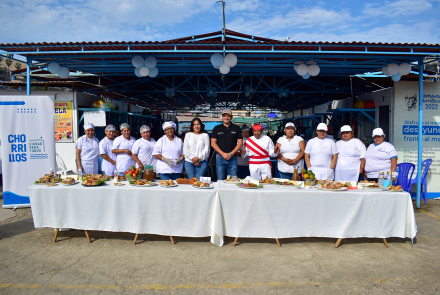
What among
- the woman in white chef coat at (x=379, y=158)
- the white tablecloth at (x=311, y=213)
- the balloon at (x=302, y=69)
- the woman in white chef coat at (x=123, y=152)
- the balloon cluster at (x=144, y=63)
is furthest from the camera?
the balloon at (x=302, y=69)

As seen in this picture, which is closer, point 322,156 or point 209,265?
point 209,265

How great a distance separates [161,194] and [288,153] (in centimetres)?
241

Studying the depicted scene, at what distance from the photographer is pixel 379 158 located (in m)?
5.31

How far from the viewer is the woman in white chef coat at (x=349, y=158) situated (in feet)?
17.0

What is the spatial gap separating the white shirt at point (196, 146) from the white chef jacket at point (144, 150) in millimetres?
743

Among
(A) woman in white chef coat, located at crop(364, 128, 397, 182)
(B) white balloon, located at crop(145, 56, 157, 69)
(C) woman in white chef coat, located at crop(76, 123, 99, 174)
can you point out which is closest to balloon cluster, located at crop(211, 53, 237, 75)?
(B) white balloon, located at crop(145, 56, 157, 69)

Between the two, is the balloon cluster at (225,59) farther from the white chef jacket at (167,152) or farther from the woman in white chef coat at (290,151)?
the white chef jacket at (167,152)

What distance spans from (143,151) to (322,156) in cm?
306

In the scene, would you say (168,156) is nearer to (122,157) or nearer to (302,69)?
(122,157)

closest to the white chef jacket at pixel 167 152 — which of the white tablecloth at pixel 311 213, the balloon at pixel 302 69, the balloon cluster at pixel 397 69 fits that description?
the white tablecloth at pixel 311 213

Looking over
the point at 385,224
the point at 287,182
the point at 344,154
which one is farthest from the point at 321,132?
the point at 385,224

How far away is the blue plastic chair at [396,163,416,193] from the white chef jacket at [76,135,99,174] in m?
6.18

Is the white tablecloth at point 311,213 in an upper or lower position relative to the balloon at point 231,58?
lower

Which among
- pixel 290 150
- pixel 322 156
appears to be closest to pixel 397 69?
pixel 322 156
